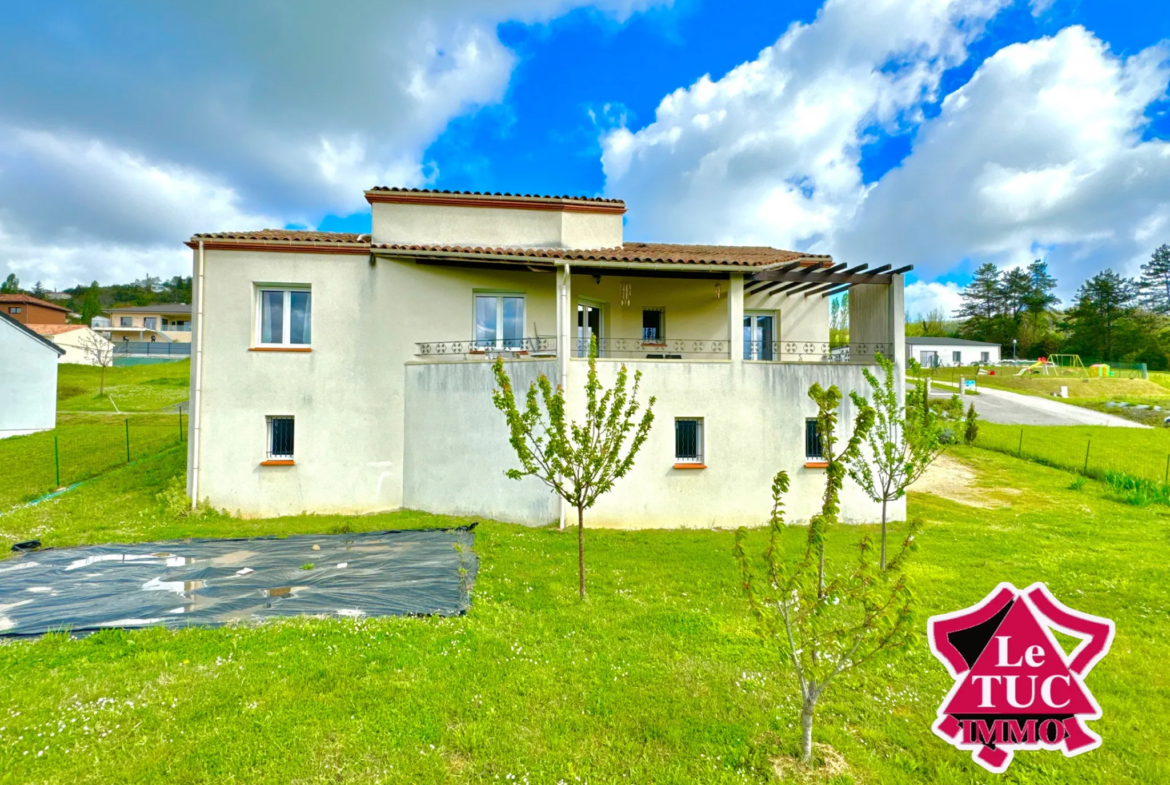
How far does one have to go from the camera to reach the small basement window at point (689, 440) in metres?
12.4

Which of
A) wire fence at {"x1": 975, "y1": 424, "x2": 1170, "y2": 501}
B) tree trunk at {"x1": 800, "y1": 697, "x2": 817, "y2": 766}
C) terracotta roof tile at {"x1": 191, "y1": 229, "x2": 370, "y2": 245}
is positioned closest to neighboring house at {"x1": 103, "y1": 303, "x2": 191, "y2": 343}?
terracotta roof tile at {"x1": 191, "y1": 229, "x2": 370, "y2": 245}

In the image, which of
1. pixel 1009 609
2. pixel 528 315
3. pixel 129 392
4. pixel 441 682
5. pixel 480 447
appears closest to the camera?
pixel 1009 609

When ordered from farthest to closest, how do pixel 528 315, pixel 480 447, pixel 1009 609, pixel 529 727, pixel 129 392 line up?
pixel 129 392
pixel 528 315
pixel 480 447
pixel 529 727
pixel 1009 609

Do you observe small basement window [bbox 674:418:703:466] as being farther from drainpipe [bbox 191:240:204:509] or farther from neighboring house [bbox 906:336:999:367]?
neighboring house [bbox 906:336:999:367]

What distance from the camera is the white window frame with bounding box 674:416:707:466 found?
12.2 m

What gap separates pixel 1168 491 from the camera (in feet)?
50.4

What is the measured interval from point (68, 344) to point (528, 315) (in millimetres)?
67189

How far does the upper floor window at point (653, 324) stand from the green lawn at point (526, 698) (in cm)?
851

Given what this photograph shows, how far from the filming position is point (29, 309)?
62625 millimetres

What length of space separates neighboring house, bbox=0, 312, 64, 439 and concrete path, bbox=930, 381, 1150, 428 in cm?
5236

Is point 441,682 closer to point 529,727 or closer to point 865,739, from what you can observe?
point 529,727

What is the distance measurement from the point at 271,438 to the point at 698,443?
11416 mm

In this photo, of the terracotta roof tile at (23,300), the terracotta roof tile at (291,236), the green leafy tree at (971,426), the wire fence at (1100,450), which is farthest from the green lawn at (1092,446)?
the terracotta roof tile at (23,300)

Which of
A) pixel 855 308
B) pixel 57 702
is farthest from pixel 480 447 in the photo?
pixel 855 308
